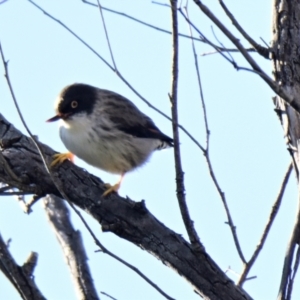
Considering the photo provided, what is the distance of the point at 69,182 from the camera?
5.53 meters

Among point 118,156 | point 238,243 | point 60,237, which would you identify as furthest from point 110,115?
point 238,243

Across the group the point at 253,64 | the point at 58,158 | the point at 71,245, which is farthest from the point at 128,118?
the point at 253,64

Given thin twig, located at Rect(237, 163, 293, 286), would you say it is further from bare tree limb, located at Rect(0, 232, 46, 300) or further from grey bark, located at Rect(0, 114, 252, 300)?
bare tree limb, located at Rect(0, 232, 46, 300)

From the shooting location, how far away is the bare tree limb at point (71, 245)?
538 centimetres

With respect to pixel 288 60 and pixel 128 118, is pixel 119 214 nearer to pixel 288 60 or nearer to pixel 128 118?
pixel 288 60

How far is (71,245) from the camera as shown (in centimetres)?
587

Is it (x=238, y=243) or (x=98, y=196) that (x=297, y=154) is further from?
(x=98, y=196)

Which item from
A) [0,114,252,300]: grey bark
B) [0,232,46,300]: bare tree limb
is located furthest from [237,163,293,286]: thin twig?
[0,232,46,300]: bare tree limb

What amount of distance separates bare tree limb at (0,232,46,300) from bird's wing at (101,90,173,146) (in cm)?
350

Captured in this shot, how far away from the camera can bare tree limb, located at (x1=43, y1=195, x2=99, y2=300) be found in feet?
17.6

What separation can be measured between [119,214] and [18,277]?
3.54 ft

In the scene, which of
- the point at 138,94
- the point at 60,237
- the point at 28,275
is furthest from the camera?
the point at 60,237

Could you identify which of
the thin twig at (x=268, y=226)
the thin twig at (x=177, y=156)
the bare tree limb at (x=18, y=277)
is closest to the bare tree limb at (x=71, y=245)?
the bare tree limb at (x=18, y=277)

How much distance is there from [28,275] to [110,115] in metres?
3.70
